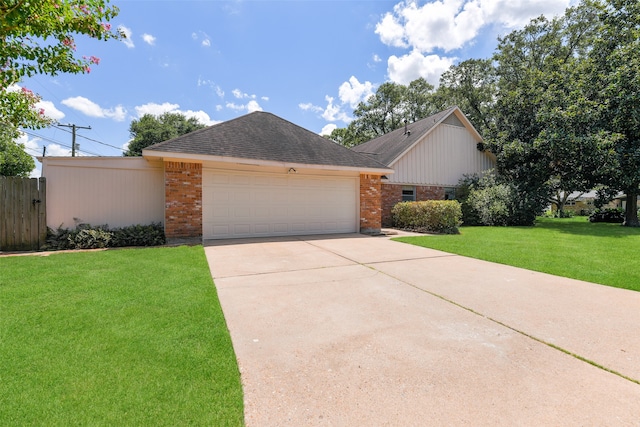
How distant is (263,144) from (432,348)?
8848 millimetres

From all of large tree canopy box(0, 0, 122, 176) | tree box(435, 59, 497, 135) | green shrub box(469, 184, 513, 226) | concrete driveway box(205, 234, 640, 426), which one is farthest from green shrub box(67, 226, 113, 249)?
tree box(435, 59, 497, 135)

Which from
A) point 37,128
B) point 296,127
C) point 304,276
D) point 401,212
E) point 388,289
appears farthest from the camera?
point 401,212

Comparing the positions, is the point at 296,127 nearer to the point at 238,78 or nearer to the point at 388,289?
the point at 238,78

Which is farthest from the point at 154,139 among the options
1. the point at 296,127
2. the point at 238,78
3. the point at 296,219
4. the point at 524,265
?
the point at 524,265

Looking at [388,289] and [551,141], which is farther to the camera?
[551,141]

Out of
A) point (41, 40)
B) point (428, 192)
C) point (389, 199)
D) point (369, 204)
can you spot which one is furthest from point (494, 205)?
point (41, 40)

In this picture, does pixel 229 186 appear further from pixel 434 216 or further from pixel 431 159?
pixel 431 159

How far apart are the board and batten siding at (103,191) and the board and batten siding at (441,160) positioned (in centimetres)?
1091

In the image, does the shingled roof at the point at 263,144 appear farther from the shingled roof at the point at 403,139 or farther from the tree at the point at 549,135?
the tree at the point at 549,135

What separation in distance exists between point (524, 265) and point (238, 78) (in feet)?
45.6

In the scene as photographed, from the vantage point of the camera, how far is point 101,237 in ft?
25.7

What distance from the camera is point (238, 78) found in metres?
14.0

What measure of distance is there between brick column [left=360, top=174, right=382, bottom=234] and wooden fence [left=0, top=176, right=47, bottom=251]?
32.7 feet

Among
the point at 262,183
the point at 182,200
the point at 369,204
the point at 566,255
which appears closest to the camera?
the point at 566,255
